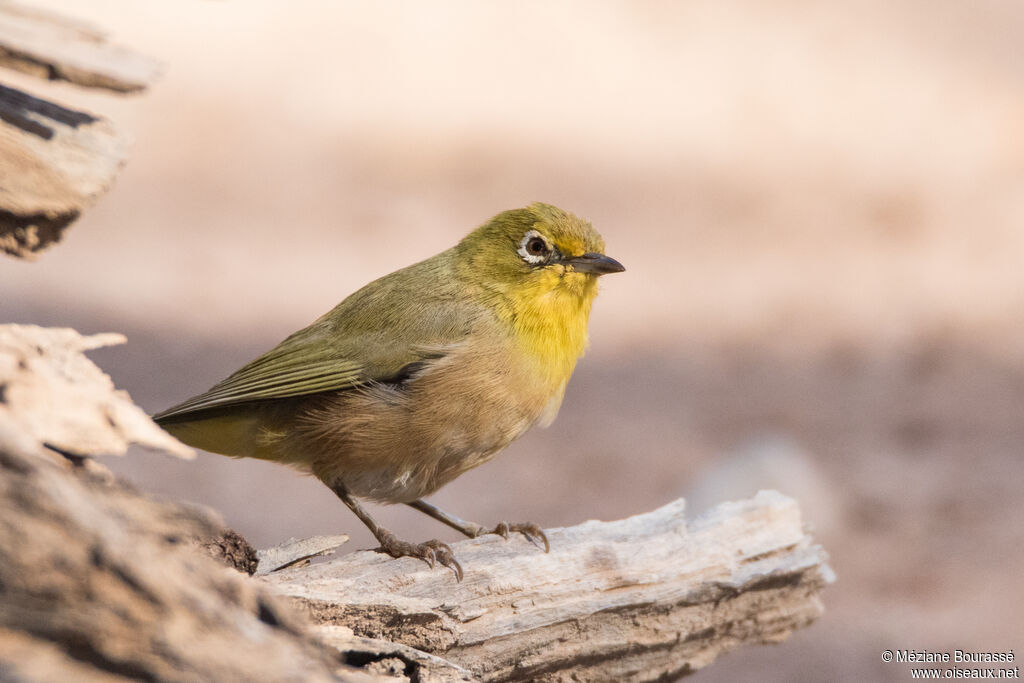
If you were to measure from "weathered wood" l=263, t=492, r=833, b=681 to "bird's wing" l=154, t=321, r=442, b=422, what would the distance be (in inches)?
33.5

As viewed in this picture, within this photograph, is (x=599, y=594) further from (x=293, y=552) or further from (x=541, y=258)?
(x=541, y=258)

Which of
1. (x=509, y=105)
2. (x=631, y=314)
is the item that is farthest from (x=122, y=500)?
(x=509, y=105)

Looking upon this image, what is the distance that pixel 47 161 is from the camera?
3.49 meters

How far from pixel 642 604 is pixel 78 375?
249cm

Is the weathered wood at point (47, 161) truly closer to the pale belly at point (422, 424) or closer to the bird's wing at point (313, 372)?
the bird's wing at point (313, 372)

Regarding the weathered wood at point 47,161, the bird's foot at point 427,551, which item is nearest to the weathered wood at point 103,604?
the weathered wood at point 47,161

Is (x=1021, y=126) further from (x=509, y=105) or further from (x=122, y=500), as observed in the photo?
(x=122, y=500)

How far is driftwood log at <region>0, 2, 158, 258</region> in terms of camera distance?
340 cm

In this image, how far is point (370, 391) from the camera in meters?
4.70

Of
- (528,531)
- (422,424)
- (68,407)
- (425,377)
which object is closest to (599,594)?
(528,531)

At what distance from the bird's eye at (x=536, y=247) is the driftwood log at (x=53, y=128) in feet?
6.62

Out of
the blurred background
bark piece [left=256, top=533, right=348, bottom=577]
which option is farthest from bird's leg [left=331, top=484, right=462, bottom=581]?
the blurred background

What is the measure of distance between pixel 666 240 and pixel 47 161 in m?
8.69

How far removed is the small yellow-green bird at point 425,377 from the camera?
4566 mm
